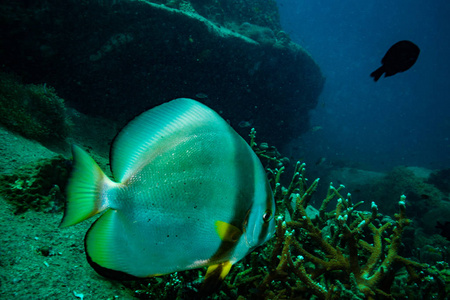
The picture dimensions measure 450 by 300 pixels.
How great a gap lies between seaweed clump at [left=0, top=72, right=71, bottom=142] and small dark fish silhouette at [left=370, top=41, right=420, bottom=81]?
22.8 ft

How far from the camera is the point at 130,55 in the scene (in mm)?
7734

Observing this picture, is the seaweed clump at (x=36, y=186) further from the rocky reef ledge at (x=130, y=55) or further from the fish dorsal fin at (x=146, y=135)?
the rocky reef ledge at (x=130, y=55)

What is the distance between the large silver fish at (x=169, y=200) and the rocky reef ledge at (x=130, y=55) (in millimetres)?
6628

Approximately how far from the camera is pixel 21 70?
7.05 m

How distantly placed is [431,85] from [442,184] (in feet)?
370

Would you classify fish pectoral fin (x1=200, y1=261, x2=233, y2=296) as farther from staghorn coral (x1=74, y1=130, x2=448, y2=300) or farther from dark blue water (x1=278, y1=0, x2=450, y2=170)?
dark blue water (x1=278, y1=0, x2=450, y2=170)

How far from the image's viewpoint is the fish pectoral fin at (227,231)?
91 centimetres

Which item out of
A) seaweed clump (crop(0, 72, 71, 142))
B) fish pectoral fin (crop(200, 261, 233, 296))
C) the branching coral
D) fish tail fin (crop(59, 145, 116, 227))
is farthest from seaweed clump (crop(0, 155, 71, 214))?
the branching coral

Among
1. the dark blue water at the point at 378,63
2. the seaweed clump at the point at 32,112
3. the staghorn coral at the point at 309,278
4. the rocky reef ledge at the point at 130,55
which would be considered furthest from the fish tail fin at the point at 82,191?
Answer: the dark blue water at the point at 378,63

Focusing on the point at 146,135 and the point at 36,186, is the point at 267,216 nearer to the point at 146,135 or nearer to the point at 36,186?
the point at 146,135

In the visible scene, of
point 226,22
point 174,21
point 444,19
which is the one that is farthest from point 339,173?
point 444,19

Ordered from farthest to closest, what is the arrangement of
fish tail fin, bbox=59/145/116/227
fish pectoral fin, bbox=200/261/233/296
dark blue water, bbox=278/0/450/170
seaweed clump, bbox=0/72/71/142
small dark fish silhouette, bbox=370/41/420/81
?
dark blue water, bbox=278/0/450/170 < seaweed clump, bbox=0/72/71/142 < small dark fish silhouette, bbox=370/41/420/81 < fish pectoral fin, bbox=200/261/233/296 < fish tail fin, bbox=59/145/116/227

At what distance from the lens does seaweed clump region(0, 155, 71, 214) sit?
112 inches

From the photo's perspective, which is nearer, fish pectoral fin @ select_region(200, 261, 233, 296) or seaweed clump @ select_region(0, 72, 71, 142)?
fish pectoral fin @ select_region(200, 261, 233, 296)
